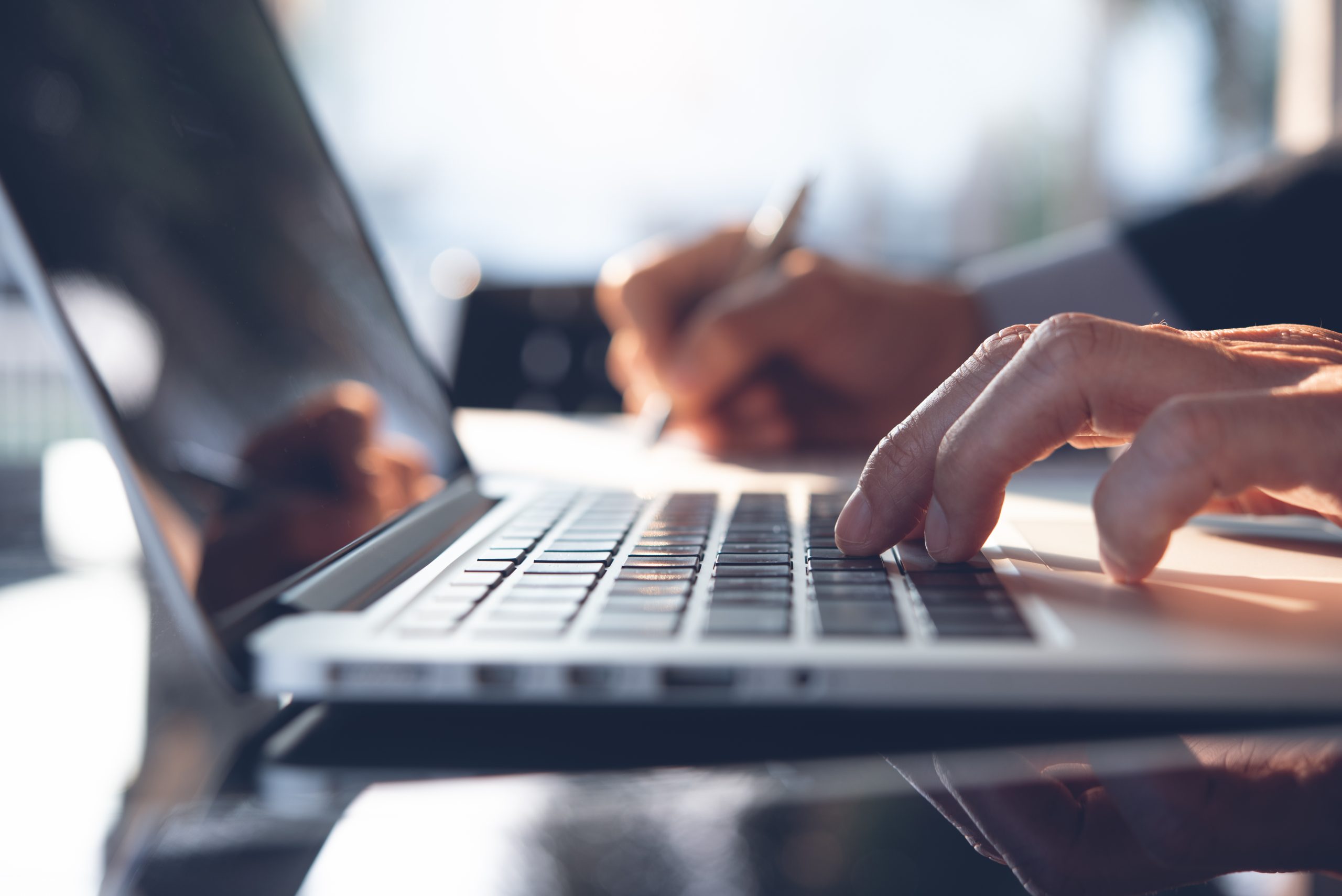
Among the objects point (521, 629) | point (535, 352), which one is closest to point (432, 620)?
point (521, 629)

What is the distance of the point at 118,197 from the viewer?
10.8 inches

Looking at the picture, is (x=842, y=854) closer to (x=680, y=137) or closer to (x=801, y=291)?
(x=801, y=291)

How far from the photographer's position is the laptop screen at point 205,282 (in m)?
0.24

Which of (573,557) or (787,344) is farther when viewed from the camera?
(787,344)

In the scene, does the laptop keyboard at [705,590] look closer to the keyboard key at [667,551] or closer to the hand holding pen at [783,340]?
the keyboard key at [667,551]

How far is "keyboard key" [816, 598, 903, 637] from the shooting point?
219 millimetres

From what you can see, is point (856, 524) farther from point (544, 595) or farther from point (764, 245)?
point (764, 245)

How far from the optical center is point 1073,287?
33.5 inches

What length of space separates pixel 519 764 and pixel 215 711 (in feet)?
0.37

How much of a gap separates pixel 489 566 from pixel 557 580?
4cm

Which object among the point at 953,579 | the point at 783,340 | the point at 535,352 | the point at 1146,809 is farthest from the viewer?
the point at 535,352

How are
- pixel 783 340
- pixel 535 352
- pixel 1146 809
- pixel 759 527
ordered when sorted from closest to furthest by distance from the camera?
1. pixel 1146 809
2. pixel 759 527
3. pixel 783 340
4. pixel 535 352

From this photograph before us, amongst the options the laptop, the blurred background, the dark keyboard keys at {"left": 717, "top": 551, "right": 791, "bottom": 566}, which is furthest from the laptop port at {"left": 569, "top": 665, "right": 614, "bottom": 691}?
the blurred background

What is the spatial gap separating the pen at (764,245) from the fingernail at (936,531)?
0.53 meters
